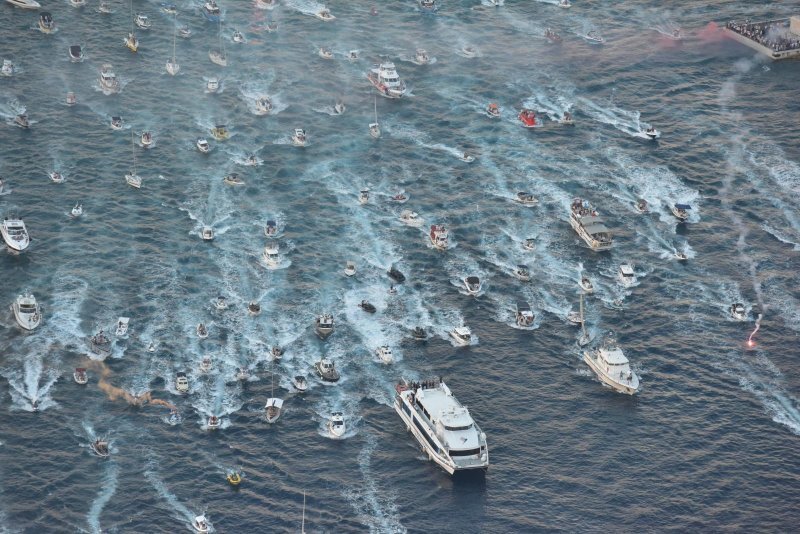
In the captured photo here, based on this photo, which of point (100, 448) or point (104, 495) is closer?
point (104, 495)

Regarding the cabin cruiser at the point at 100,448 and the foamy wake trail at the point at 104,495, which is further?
the cabin cruiser at the point at 100,448

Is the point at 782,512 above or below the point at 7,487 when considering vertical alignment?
above

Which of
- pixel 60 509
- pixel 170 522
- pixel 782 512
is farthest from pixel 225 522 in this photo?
pixel 782 512

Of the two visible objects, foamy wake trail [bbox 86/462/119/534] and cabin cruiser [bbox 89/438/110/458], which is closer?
foamy wake trail [bbox 86/462/119/534]

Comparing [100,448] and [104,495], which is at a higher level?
[100,448]

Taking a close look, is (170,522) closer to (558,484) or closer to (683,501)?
(558,484)

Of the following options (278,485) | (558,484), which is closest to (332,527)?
(278,485)
